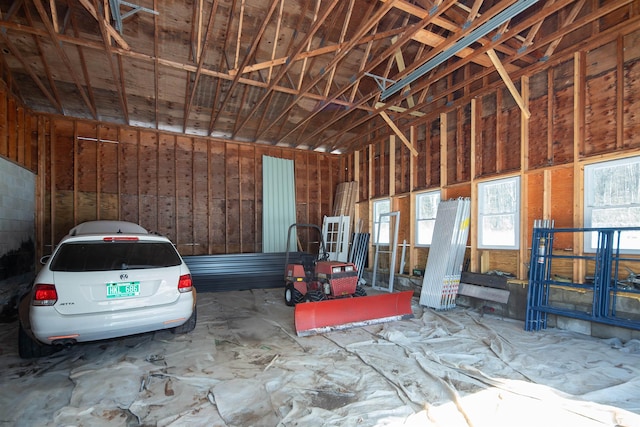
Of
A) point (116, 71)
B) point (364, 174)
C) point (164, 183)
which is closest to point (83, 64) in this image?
point (116, 71)

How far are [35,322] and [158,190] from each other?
19.6ft

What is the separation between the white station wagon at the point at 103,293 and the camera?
9.08 ft

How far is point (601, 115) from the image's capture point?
422cm

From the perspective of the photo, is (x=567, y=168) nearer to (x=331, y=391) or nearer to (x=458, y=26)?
(x=458, y=26)

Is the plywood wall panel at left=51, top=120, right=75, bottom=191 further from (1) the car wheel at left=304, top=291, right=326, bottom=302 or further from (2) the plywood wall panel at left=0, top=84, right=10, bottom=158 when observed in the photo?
(1) the car wheel at left=304, top=291, right=326, bottom=302

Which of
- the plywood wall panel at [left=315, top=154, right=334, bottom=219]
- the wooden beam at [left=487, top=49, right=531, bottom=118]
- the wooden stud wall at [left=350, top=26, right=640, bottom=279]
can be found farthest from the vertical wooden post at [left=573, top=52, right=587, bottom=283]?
the plywood wall panel at [left=315, top=154, right=334, bottom=219]

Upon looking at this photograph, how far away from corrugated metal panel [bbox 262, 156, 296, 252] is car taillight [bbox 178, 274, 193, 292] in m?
5.46

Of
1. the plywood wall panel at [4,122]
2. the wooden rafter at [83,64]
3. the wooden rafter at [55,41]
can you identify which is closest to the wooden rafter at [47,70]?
the wooden rafter at [55,41]

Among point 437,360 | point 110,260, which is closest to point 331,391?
point 437,360

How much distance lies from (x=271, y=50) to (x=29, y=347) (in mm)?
5778

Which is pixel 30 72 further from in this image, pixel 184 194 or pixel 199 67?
pixel 184 194

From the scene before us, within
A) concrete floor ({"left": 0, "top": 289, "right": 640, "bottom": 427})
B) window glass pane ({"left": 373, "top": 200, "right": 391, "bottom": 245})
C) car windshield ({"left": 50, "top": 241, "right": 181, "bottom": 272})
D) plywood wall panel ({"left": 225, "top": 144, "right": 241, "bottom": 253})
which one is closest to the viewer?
concrete floor ({"left": 0, "top": 289, "right": 640, "bottom": 427})

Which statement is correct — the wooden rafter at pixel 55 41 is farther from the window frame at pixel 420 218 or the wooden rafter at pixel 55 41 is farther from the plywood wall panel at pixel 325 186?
the window frame at pixel 420 218

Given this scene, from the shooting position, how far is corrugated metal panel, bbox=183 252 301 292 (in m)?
7.48
